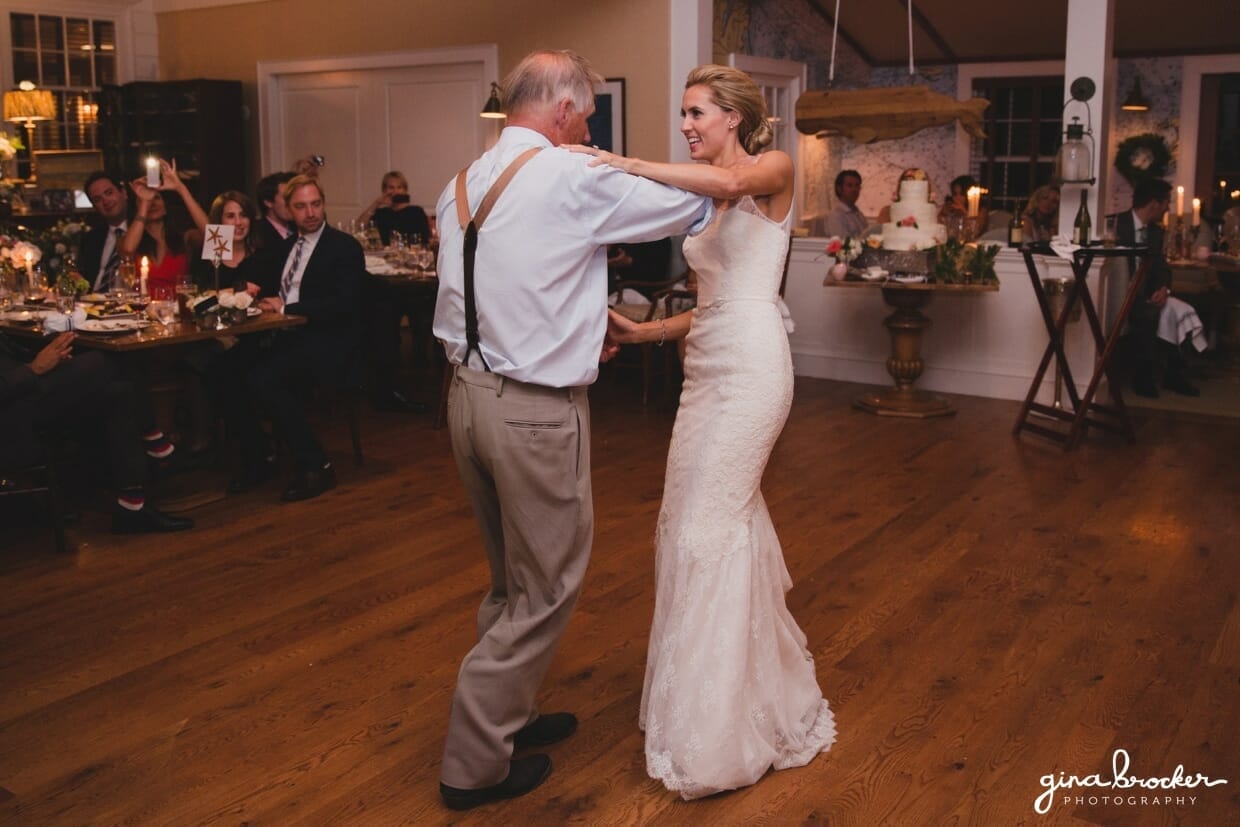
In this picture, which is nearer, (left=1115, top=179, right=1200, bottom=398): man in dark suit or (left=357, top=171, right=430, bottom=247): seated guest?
(left=1115, top=179, right=1200, bottom=398): man in dark suit

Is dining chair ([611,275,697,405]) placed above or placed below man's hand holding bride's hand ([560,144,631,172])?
below

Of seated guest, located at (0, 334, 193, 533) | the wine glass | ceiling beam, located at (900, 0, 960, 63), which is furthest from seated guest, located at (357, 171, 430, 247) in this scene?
ceiling beam, located at (900, 0, 960, 63)

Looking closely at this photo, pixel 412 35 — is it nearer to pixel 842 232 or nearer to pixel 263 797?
pixel 842 232

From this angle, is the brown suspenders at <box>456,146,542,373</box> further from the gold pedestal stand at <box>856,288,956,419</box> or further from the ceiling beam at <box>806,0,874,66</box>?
the ceiling beam at <box>806,0,874,66</box>

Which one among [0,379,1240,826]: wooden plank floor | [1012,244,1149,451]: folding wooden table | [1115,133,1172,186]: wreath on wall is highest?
[1115,133,1172,186]: wreath on wall

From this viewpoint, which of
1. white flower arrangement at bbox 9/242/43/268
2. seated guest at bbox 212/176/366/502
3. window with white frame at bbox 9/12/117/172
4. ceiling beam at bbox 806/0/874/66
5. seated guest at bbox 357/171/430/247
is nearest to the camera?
seated guest at bbox 212/176/366/502

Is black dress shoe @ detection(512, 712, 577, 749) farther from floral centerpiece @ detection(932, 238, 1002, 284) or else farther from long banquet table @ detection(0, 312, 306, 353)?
floral centerpiece @ detection(932, 238, 1002, 284)

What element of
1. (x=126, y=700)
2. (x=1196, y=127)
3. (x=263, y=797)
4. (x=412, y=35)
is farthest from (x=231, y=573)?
(x=1196, y=127)

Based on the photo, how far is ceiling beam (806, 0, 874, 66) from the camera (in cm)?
1038

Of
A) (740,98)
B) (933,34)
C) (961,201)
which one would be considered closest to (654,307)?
(961,201)

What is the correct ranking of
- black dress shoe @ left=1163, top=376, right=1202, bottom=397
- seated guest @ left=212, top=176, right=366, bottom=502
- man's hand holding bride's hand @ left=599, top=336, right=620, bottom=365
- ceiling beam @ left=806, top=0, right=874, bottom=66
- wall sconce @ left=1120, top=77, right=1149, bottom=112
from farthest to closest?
1. wall sconce @ left=1120, top=77, right=1149, bottom=112
2. ceiling beam @ left=806, top=0, right=874, bottom=66
3. black dress shoe @ left=1163, top=376, right=1202, bottom=397
4. seated guest @ left=212, top=176, right=366, bottom=502
5. man's hand holding bride's hand @ left=599, top=336, right=620, bottom=365

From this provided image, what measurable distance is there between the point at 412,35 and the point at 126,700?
24.0 ft

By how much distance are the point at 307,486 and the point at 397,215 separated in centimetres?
386

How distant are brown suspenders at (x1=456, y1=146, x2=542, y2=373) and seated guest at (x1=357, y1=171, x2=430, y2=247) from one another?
627 cm
